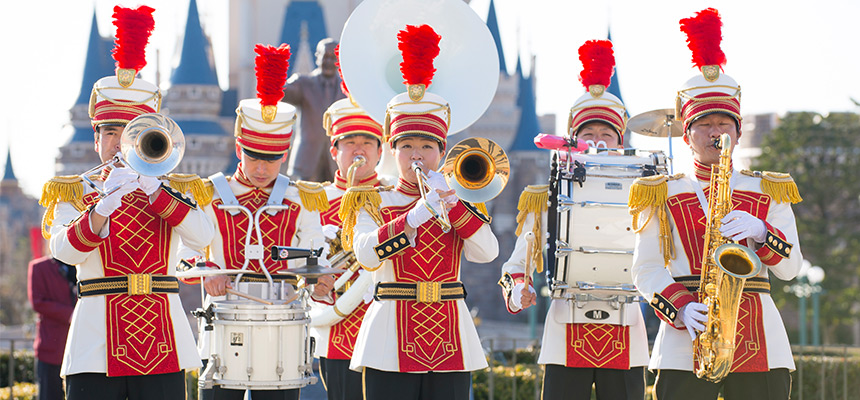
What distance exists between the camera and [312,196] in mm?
6145

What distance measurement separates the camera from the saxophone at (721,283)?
16.1 feet

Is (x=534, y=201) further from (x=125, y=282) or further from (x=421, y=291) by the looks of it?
(x=125, y=282)

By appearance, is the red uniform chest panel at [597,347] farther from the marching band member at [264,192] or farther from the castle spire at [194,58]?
the castle spire at [194,58]

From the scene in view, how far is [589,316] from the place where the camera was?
6.20 m

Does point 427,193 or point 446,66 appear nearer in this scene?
point 427,193

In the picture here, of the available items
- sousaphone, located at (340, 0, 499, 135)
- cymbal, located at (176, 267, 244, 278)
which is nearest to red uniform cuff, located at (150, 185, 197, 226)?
cymbal, located at (176, 267, 244, 278)

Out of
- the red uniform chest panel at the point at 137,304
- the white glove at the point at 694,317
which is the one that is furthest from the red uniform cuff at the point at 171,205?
the white glove at the point at 694,317

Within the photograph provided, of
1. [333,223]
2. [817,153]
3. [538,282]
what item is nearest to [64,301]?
[333,223]

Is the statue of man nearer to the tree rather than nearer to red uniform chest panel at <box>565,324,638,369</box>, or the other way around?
red uniform chest panel at <box>565,324,638,369</box>

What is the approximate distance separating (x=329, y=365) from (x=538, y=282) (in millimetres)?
32980

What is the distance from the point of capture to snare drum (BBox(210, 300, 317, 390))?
17.5 feet

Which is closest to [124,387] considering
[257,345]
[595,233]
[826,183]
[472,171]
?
[257,345]

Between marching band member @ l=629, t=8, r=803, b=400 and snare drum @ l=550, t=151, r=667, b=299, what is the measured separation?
2.17ft

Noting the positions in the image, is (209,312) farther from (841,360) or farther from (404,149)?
(841,360)
